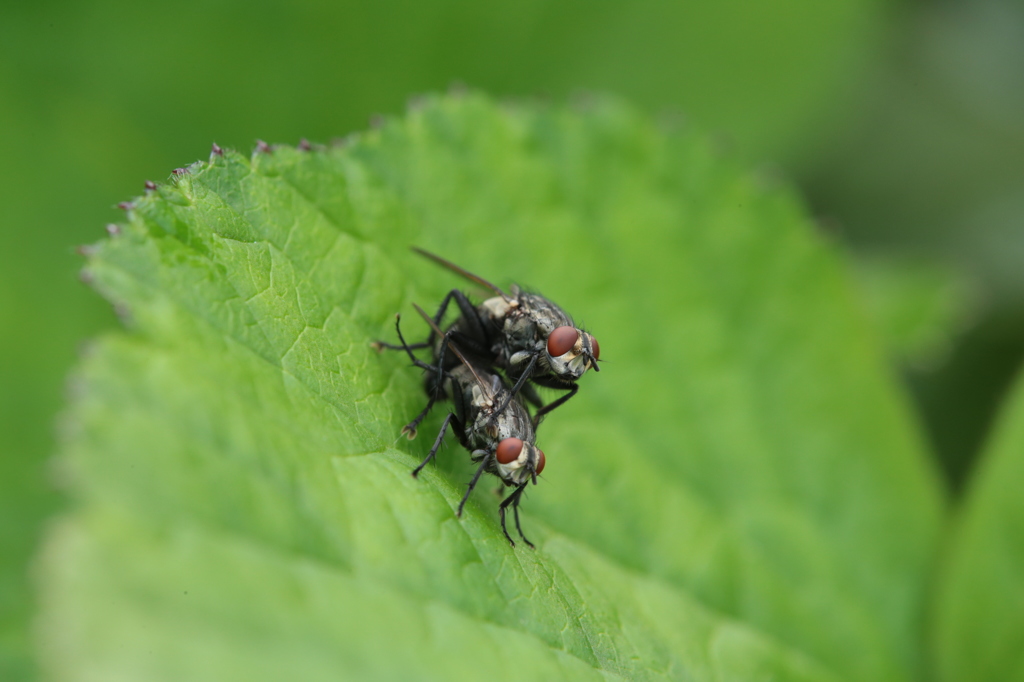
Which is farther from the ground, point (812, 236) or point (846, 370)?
point (812, 236)

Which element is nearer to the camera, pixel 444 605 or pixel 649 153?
pixel 444 605

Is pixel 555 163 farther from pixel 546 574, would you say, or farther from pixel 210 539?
pixel 210 539

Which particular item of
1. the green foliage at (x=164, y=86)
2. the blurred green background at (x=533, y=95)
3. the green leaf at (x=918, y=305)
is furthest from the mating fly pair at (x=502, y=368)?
the green leaf at (x=918, y=305)

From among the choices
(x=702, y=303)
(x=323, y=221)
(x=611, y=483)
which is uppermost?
(x=702, y=303)

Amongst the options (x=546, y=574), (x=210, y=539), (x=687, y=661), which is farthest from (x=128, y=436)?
(x=687, y=661)

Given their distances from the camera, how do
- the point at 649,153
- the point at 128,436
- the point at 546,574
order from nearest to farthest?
the point at 128,436
the point at 546,574
the point at 649,153

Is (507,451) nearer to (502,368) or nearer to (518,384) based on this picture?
(518,384)

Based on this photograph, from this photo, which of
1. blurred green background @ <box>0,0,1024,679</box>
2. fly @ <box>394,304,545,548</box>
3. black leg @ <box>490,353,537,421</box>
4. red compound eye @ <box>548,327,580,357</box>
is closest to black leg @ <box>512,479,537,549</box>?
fly @ <box>394,304,545,548</box>
